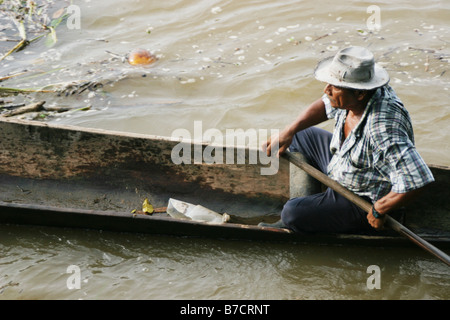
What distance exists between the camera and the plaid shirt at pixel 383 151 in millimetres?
2354

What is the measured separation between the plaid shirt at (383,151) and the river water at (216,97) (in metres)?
0.73

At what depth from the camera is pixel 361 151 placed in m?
2.55

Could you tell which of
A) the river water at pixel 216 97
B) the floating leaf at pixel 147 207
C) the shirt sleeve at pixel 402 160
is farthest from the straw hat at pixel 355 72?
the floating leaf at pixel 147 207

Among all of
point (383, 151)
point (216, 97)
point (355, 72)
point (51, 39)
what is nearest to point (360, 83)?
point (355, 72)

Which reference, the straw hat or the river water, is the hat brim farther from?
the river water

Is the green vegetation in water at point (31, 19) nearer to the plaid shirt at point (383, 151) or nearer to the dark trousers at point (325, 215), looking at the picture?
the dark trousers at point (325, 215)

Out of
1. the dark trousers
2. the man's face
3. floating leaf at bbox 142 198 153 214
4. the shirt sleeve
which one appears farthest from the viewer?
floating leaf at bbox 142 198 153 214

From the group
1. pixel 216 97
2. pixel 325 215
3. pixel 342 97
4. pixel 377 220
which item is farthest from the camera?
pixel 216 97

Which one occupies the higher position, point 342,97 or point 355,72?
point 355,72

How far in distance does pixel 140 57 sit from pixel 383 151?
425cm

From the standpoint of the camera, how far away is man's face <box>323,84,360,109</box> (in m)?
2.47

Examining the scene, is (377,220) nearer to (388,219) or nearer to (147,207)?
(388,219)

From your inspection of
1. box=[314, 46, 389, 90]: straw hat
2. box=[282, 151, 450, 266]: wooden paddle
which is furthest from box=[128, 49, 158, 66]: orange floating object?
box=[314, 46, 389, 90]: straw hat
